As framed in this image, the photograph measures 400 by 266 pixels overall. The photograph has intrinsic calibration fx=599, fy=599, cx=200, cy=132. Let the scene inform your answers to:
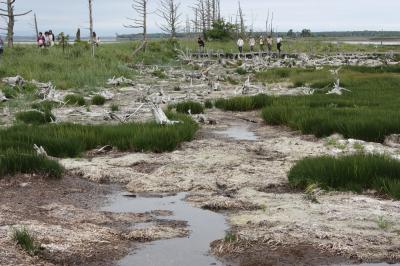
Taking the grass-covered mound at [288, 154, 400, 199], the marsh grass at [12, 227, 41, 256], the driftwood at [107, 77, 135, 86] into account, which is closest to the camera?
the marsh grass at [12, 227, 41, 256]

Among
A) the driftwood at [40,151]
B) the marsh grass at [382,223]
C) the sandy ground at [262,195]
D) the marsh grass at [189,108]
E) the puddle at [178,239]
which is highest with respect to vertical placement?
the driftwood at [40,151]

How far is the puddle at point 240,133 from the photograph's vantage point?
14161 millimetres

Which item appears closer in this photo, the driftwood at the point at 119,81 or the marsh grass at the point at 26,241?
the marsh grass at the point at 26,241

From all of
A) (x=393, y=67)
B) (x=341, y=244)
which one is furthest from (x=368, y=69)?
(x=341, y=244)

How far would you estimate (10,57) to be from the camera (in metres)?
32.7

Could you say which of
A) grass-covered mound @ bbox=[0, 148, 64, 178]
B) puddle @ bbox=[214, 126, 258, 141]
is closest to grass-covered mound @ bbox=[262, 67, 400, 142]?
puddle @ bbox=[214, 126, 258, 141]

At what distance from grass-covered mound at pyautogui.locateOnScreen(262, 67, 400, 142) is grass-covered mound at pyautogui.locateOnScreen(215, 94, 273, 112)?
552 mm

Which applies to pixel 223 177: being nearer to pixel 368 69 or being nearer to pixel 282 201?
pixel 282 201

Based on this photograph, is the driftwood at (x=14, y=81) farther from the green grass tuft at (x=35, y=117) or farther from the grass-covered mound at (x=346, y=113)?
the grass-covered mound at (x=346, y=113)

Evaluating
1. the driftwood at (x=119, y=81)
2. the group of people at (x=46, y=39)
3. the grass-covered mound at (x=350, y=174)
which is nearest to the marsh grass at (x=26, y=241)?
the grass-covered mound at (x=350, y=174)

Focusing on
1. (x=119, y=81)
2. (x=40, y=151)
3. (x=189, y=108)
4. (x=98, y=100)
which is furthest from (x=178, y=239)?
(x=119, y=81)

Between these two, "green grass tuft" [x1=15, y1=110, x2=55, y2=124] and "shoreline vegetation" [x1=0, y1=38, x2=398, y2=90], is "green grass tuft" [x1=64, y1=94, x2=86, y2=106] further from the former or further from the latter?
"shoreline vegetation" [x1=0, y1=38, x2=398, y2=90]

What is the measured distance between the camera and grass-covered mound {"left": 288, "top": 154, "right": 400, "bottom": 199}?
847 centimetres

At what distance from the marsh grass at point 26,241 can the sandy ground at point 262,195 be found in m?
1.83
